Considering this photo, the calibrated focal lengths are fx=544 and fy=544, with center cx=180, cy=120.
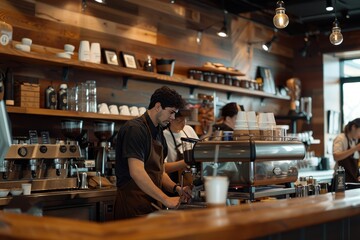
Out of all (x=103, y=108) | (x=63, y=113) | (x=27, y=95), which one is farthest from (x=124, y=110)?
(x=27, y=95)

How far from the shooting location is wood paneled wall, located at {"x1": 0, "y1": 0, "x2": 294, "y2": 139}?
4.76 metres

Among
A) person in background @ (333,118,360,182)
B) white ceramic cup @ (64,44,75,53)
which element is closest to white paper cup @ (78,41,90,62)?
white ceramic cup @ (64,44,75,53)

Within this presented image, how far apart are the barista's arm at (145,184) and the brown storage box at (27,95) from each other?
1.56 metres

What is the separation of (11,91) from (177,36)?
258cm

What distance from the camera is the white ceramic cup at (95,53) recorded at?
4.98 meters

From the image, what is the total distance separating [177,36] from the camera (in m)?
6.41

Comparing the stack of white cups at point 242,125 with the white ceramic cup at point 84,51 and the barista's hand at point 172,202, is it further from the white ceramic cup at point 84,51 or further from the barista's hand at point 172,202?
the white ceramic cup at point 84,51

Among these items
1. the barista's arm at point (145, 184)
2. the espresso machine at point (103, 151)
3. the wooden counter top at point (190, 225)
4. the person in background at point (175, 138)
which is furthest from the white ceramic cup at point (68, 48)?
the wooden counter top at point (190, 225)

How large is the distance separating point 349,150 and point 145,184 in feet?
11.4

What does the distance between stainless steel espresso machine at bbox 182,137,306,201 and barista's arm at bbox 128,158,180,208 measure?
0.78 ft

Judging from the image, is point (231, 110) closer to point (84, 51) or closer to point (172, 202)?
point (84, 51)

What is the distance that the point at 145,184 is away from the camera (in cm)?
312

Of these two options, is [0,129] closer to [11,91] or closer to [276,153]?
[276,153]

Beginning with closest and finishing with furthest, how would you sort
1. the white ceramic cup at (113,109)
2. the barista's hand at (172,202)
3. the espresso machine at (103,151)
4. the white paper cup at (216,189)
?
the white paper cup at (216,189)
the barista's hand at (172,202)
the espresso machine at (103,151)
the white ceramic cup at (113,109)
